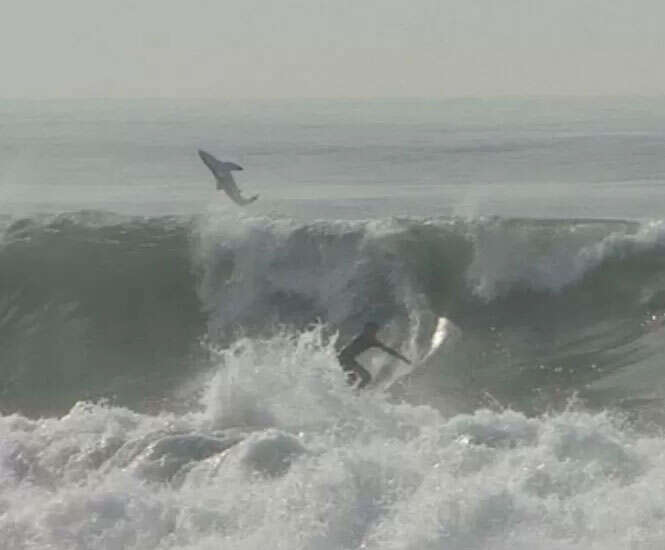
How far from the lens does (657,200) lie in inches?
1195

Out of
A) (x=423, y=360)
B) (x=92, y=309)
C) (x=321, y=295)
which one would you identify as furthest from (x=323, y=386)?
(x=92, y=309)

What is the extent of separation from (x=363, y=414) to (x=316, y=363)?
5.69 feet

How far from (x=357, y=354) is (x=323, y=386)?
Result: 147 centimetres

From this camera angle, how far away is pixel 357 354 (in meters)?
16.5

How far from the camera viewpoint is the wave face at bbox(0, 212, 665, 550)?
1159 centimetres

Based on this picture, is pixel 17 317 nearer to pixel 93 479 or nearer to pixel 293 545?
pixel 93 479

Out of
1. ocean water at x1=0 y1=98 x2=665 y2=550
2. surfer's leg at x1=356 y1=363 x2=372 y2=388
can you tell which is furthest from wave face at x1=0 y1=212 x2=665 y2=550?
surfer's leg at x1=356 y1=363 x2=372 y2=388

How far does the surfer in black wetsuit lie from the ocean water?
0.73ft

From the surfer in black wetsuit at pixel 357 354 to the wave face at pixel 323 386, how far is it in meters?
0.18

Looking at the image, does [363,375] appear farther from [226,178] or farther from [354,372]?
[226,178]

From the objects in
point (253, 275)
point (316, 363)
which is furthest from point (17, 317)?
point (316, 363)

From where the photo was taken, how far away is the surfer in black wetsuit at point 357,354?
52.4 feet

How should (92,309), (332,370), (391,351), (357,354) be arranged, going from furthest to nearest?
(92,309) → (357,354) → (391,351) → (332,370)

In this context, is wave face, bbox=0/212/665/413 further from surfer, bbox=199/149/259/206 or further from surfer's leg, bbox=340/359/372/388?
surfer, bbox=199/149/259/206
